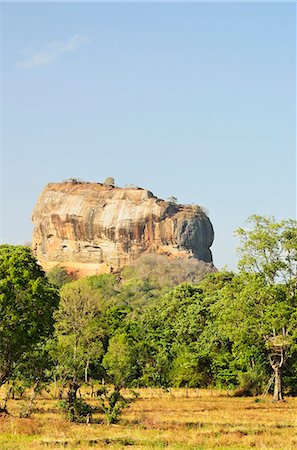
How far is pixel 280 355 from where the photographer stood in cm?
3850

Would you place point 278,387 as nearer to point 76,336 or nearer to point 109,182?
point 76,336

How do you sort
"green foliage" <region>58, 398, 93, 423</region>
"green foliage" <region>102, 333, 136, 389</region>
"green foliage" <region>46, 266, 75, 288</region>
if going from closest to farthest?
"green foliage" <region>58, 398, 93, 423</region> < "green foliage" <region>102, 333, 136, 389</region> < "green foliage" <region>46, 266, 75, 288</region>

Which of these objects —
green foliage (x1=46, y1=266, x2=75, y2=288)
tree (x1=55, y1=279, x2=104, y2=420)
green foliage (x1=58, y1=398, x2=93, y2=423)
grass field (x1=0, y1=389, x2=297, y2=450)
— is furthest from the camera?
green foliage (x1=46, y1=266, x2=75, y2=288)

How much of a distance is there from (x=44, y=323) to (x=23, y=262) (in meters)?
2.45

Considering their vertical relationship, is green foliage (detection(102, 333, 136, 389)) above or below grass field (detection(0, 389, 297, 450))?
above

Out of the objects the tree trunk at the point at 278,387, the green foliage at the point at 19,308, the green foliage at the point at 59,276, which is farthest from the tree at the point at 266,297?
the green foliage at the point at 59,276

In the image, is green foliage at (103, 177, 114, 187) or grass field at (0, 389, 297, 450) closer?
grass field at (0, 389, 297, 450)

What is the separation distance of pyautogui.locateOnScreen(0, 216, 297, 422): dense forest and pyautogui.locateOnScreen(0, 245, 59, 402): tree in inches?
1.5

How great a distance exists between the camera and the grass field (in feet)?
61.7

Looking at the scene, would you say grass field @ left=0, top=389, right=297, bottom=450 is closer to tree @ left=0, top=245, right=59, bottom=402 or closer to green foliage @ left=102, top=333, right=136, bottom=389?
tree @ left=0, top=245, right=59, bottom=402

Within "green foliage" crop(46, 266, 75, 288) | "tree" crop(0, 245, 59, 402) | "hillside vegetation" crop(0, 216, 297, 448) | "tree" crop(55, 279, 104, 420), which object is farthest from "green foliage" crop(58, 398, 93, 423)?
"green foliage" crop(46, 266, 75, 288)

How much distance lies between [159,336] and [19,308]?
2884 centimetres

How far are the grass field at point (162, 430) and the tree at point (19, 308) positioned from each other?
7.65 feet

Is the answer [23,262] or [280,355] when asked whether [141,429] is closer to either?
[23,262]
